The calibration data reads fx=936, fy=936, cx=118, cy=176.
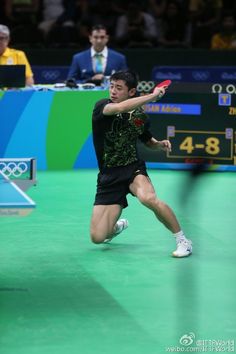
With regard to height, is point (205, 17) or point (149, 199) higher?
point (149, 199)

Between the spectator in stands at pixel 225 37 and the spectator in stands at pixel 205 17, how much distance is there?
1.12 feet

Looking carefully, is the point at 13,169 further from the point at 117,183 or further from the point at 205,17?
the point at 205,17

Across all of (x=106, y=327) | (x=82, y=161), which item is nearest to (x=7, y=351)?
(x=106, y=327)

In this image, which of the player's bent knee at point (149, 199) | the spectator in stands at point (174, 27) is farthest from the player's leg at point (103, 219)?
the spectator in stands at point (174, 27)

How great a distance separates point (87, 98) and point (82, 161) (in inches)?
34.3

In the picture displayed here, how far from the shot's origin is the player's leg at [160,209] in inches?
319

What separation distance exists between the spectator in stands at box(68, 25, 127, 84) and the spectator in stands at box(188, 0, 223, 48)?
16.9 ft

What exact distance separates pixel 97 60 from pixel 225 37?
16.2ft

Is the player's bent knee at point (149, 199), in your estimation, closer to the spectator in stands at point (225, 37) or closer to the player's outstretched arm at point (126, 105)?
the player's outstretched arm at point (126, 105)

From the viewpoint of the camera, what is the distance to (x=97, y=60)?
13.4m

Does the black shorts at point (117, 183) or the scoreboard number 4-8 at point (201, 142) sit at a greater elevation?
the black shorts at point (117, 183)

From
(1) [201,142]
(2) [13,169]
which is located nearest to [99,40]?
(1) [201,142]

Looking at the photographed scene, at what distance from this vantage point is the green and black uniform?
27.2 ft

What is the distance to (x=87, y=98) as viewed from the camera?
506 inches
